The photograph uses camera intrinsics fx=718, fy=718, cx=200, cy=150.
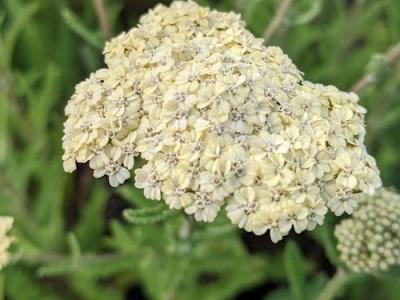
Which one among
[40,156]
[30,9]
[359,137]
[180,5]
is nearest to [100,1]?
[30,9]

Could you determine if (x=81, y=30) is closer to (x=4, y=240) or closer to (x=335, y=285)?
(x=4, y=240)

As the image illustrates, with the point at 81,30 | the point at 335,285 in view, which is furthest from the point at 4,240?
the point at 335,285

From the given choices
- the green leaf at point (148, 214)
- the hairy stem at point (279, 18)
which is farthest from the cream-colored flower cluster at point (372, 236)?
the hairy stem at point (279, 18)

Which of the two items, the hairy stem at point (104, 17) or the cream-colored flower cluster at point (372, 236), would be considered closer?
the cream-colored flower cluster at point (372, 236)

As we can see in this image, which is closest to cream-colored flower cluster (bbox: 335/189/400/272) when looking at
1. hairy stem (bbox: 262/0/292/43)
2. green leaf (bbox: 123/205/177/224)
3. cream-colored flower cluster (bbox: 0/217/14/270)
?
green leaf (bbox: 123/205/177/224)

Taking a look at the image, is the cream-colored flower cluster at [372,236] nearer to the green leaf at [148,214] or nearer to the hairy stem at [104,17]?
the green leaf at [148,214]
